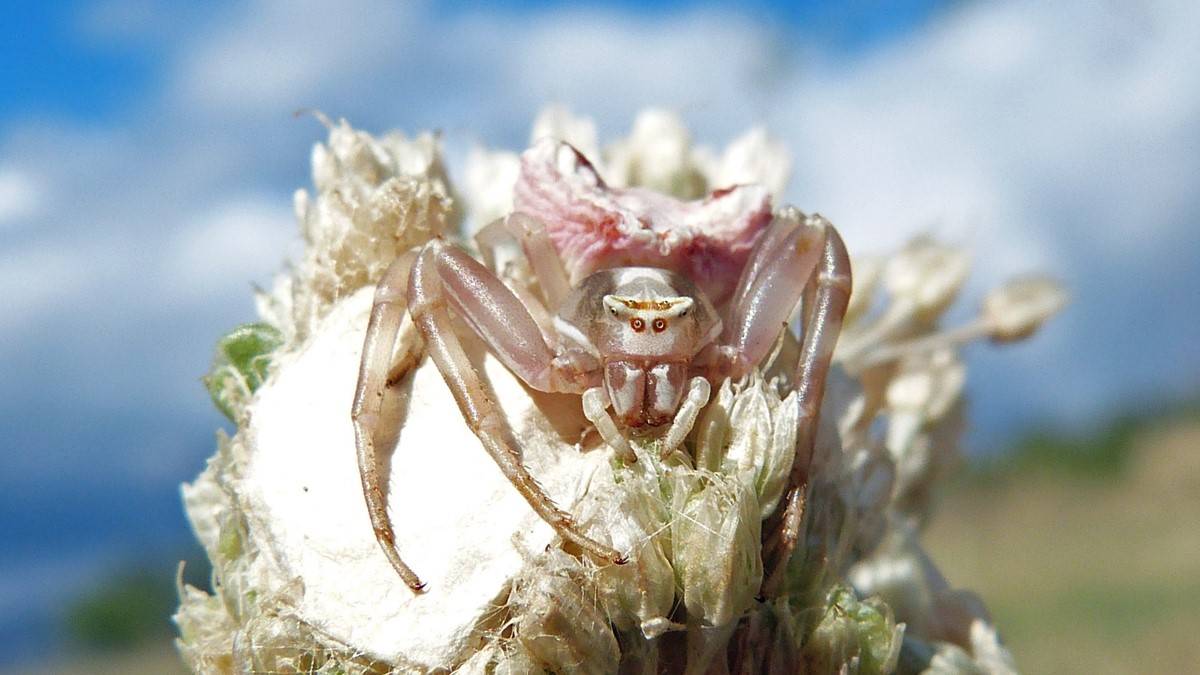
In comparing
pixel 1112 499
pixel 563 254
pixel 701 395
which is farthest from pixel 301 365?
pixel 1112 499

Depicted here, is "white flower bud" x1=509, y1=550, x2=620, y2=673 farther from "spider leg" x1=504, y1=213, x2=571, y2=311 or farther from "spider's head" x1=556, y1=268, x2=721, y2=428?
"spider leg" x1=504, y1=213, x2=571, y2=311

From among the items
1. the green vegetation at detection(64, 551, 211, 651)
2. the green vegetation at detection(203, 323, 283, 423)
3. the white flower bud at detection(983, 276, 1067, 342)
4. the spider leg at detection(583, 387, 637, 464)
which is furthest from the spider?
the green vegetation at detection(64, 551, 211, 651)

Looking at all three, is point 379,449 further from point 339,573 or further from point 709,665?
point 709,665

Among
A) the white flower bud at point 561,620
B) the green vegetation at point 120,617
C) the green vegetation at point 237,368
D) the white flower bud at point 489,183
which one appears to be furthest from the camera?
the green vegetation at point 120,617

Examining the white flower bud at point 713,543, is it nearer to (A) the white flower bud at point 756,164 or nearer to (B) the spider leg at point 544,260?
(B) the spider leg at point 544,260

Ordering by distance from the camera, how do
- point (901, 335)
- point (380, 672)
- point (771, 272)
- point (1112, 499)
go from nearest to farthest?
point (380, 672)
point (771, 272)
point (901, 335)
point (1112, 499)

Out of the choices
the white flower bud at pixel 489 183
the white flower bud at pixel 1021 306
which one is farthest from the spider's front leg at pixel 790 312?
the white flower bud at pixel 1021 306

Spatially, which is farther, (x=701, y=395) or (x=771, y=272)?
(x=771, y=272)
